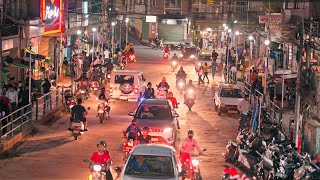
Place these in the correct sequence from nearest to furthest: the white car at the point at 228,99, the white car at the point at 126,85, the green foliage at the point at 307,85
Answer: the green foliage at the point at 307,85 → the white car at the point at 228,99 → the white car at the point at 126,85

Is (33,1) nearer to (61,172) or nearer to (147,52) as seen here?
(61,172)

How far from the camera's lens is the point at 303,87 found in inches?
914

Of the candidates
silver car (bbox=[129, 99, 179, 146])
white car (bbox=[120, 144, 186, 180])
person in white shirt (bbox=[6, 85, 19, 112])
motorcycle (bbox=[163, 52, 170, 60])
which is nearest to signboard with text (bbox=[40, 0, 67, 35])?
person in white shirt (bbox=[6, 85, 19, 112])

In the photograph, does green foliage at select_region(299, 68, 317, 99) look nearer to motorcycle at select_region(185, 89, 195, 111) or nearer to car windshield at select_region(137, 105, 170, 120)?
car windshield at select_region(137, 105, 170, 120)

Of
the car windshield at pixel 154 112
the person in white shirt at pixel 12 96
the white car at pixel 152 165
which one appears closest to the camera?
the white car at pixel 152 165

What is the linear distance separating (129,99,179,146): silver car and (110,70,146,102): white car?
11288 mm

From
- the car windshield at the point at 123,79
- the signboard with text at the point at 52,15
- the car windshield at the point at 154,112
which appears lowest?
the car windshield at the point at 154,112

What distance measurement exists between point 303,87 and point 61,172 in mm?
8634

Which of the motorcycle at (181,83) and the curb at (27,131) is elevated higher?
the motorcycle at (181,83)

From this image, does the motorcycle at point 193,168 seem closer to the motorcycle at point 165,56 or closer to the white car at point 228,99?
the white car at point 228,99

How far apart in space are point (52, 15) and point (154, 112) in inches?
678

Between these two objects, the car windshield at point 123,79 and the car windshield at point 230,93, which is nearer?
the car windshield at point 230,93

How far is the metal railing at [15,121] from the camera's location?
22.8m

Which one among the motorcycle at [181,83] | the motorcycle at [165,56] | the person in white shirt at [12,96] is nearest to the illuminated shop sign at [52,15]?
the motorcycle at [181,83]
